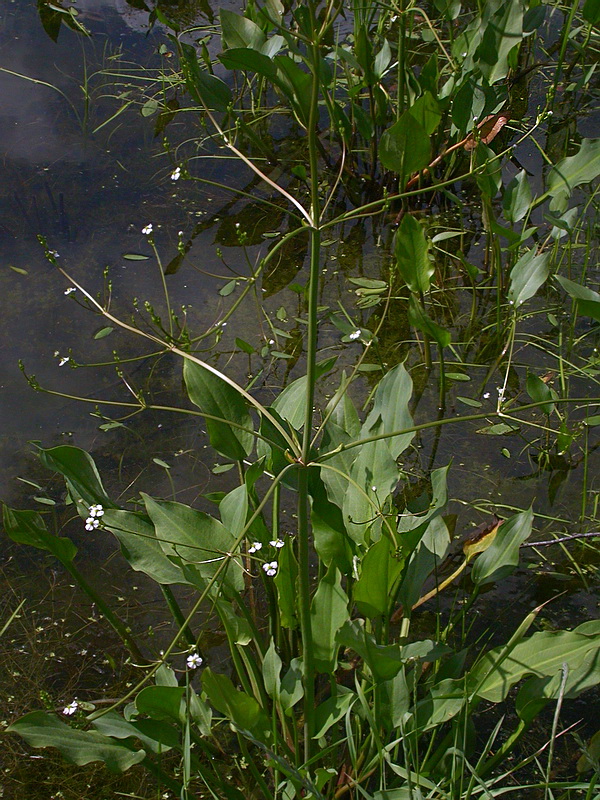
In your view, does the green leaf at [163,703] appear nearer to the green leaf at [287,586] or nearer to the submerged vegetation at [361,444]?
the submerged vegetation at [361,444]

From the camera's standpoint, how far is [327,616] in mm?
1103

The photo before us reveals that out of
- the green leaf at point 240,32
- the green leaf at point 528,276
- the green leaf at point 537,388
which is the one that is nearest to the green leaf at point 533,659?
the green leaf at point 537,388

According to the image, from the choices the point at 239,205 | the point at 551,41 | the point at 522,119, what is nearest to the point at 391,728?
the point at 239,205

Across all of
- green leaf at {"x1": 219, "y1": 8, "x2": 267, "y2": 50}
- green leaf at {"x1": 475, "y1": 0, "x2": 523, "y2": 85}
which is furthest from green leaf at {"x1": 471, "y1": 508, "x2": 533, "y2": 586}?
green leaf at {"x1": 219, "y1": 8, "x2": 267, "y2": 50}

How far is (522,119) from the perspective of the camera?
8.16ft

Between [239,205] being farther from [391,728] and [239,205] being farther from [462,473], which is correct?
[391,728]

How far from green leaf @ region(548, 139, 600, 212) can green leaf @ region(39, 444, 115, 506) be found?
1062 mm

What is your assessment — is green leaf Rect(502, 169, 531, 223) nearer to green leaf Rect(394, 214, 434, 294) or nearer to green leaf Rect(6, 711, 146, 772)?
green leaf Rect(394, 214, 434, 294)

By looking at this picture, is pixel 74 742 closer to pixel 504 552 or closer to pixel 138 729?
pixel 138 729

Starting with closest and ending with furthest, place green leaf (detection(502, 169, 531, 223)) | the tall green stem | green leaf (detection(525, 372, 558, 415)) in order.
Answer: the tall green stem, green leaf (detection(525, 372, 558, 415)), green leaf (detection(502, 169, 531, 223))

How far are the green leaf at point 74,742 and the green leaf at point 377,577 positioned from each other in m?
0.34

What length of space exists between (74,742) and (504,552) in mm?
636

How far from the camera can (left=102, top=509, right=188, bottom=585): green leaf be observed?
3.96 feet

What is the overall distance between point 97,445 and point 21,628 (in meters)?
0.40
